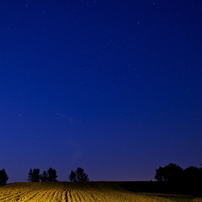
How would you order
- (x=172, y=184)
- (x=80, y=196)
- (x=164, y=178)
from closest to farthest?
1. (x=80, y=196)
2. (x=172, y=184)
3. (x=164, y=178)

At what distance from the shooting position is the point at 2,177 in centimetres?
10319

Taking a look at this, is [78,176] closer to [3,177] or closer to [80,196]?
[3,177]

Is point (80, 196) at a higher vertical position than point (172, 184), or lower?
lower

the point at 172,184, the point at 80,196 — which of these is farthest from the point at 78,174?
the point at 80,196

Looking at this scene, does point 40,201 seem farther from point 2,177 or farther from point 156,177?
point 2,177

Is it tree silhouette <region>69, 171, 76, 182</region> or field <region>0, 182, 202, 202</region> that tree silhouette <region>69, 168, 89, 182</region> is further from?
field <region>0, 182, 202, 202</region>

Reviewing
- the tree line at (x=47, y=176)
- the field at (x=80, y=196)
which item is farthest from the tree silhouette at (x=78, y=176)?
the field at (x=80, y=196)

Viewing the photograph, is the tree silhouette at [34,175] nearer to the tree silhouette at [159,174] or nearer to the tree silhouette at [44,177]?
the tree silhouette at [44,177]

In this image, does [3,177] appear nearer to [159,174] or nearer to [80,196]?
[159,174]

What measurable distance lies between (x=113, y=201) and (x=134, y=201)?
2336 millimetres

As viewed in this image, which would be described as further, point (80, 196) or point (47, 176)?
point (47, 176)

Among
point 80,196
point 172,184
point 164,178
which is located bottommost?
point 80,196

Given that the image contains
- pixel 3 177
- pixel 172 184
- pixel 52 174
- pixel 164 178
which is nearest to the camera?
pixel 172 184

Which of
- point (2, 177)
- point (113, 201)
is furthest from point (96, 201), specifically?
point (2, 177)
